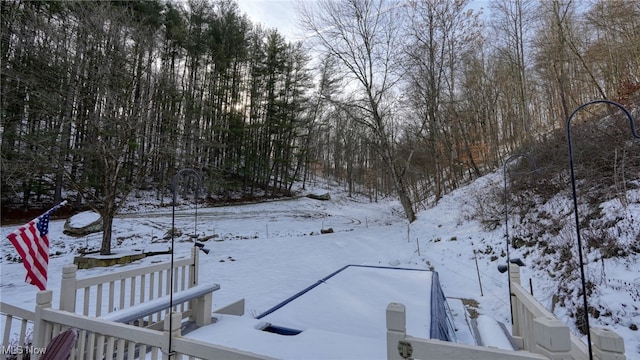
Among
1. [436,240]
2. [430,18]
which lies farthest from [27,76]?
[430,18]

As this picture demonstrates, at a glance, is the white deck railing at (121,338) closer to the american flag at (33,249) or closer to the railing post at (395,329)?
the railing post at (395,329)

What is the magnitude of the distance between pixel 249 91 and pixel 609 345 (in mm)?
23963

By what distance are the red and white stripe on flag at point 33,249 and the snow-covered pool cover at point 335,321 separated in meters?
Answer: 1.80

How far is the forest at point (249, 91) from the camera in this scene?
7379mm

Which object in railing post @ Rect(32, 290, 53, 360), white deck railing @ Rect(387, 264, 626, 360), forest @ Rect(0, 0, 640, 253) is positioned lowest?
railing post @ Rect(32, 290, 53, 360)

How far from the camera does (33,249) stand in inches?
111

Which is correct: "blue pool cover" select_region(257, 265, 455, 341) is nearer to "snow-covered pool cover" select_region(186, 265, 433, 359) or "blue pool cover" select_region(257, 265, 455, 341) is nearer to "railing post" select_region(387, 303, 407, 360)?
"snow-covered pool cover" select_region(186, 265, 433, 359)

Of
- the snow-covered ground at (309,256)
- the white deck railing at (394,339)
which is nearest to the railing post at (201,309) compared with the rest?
the white deck railing at (394,339)

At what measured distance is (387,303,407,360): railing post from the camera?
1.22 m

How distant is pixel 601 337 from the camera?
104 centimetres

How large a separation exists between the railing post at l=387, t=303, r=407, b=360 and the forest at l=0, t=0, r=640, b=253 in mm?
8109

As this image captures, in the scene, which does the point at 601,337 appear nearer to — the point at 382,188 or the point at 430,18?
the point at 430,18

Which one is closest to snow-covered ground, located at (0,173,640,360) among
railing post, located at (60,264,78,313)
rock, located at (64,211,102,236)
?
rock, located at (64,211,102,236)

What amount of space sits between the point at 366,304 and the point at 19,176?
870 centimetres
